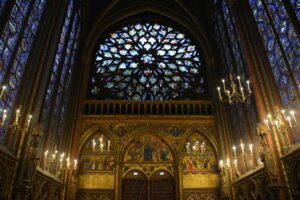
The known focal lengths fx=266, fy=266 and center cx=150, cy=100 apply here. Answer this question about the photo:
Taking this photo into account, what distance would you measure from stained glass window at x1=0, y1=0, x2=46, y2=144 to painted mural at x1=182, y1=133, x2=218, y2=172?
9.79 m

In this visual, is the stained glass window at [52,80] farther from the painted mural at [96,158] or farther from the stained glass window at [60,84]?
the painted mural at [96,158]

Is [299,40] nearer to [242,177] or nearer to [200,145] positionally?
[242,177]

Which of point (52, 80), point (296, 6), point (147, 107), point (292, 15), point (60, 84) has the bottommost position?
point (292, 15)

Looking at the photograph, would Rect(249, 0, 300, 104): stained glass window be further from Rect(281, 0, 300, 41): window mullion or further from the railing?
the railing

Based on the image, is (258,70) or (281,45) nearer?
Result: (281,45)

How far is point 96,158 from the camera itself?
49.6 feet

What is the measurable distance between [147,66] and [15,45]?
417 inches

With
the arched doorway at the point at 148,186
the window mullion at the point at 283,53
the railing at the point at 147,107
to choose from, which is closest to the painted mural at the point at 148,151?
the arched doorway at the point at 148,186

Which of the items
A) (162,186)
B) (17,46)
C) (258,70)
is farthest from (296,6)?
(162,186)

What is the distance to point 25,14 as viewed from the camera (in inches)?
375

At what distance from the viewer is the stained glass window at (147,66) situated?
1747 centimetres

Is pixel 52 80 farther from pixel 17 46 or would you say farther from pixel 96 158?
pixel 96 158

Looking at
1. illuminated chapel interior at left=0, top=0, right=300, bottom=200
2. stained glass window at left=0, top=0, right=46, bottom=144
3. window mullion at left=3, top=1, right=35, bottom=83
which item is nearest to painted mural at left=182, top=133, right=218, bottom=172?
illuminated chapel interior at left=0, top=0, right=300, bottom=200

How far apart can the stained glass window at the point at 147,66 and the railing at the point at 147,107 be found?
31.1 inches
